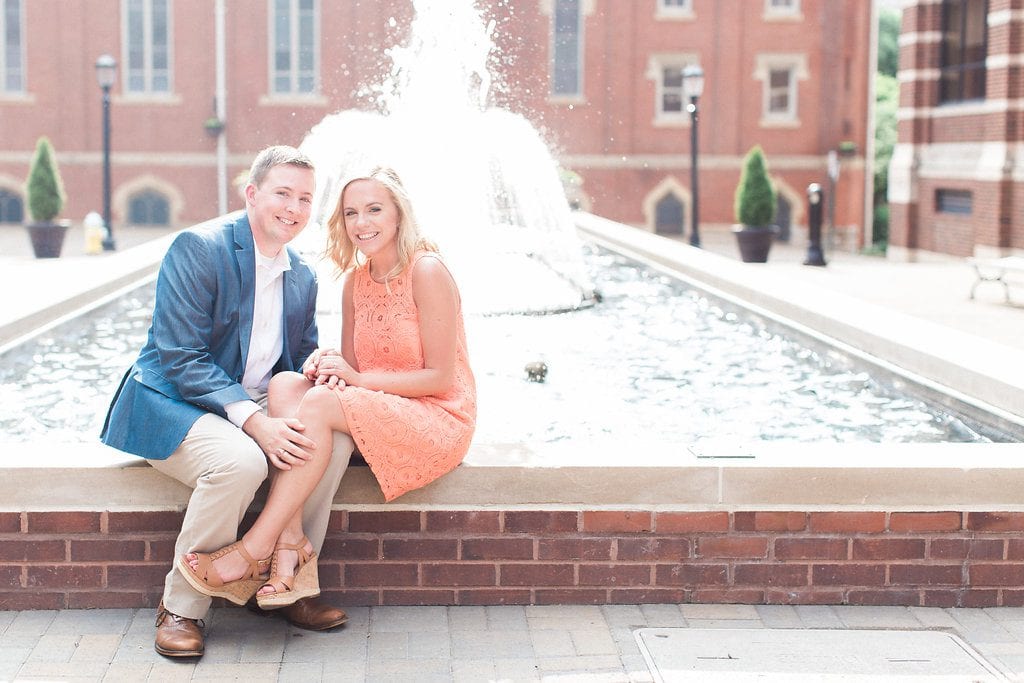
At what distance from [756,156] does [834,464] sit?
57.4 feet

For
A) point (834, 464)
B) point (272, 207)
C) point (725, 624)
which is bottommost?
point (725, 624)

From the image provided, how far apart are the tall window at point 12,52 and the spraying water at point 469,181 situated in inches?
538

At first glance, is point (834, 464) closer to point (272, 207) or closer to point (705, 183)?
point (272, 207)

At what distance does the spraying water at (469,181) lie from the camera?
1214cm

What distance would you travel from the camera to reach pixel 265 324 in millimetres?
4305

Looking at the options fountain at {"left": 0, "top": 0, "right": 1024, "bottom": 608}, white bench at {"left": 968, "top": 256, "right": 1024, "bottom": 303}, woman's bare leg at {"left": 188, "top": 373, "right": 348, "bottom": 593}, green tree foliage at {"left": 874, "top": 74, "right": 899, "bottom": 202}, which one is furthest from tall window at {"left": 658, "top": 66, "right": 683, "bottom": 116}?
woman's bare leg at {"left": 188, "top": 373, "right": 348, "bottom": 593}

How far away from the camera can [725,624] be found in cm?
409

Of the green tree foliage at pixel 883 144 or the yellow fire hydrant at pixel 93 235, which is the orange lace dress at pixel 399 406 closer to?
the yellow fire hydrant at pixel 93 235

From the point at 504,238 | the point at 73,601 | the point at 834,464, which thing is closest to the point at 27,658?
the point at 73,601

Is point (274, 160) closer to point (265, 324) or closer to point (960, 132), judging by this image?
point (265, 324)

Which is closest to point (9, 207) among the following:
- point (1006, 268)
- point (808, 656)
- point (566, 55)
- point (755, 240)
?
point (566, 55)

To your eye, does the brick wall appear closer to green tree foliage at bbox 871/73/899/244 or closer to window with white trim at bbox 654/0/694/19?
window with white trim at bbox 654/0/694/19

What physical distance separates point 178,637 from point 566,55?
30.2 meters

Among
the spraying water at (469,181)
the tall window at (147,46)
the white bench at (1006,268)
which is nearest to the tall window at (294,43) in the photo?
the tall window at (147,46)
